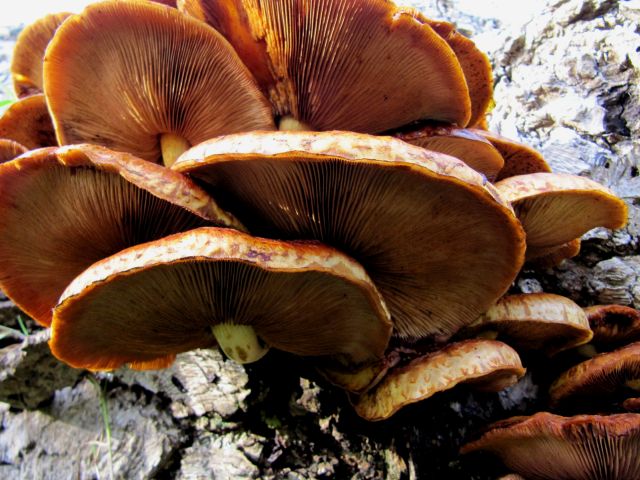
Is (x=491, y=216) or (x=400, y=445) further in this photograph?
(x=400, y=445)

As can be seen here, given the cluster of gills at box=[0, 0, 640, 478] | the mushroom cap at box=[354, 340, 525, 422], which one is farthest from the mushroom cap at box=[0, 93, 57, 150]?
the mushroom cap at box=[354, 340, 525, 422]

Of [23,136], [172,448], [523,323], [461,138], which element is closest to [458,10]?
[461,138]

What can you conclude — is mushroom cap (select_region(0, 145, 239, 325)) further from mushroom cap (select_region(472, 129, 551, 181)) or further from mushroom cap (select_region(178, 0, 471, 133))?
mushroom cap (select_region(472, 129, 551, 181))

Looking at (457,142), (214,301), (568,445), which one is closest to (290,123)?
(457,142)

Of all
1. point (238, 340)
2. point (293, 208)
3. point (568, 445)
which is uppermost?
point (293, 208)

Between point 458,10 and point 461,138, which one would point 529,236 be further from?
point 458,10

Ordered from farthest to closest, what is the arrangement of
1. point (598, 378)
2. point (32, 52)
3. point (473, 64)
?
point (32, 52)
point (473, 64)
point (598, 378)

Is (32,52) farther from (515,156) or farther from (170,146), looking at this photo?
(515,156)

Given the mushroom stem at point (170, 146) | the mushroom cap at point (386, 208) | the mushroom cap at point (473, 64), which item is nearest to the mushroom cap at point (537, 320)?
the mushroom cap at point (386, 208)
